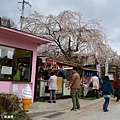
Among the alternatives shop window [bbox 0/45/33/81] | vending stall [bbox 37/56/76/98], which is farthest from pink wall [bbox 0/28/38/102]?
vending stall [bbox 37/56/76/98]

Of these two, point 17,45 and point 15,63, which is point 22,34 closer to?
point 17,45

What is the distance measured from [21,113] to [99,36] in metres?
17.8

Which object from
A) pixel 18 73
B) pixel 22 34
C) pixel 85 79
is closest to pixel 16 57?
pixel 18 73

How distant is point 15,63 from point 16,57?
0.31 metres

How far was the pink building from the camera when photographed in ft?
33.9

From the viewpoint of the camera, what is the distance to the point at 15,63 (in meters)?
11.1

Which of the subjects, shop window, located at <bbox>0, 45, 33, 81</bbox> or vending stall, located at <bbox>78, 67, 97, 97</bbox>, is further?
vending stall, located at <bbox>78, 67, 97, 97</bbox>

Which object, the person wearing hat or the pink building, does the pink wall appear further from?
the person wearing hat

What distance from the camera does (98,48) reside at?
23.7m

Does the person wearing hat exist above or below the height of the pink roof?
below

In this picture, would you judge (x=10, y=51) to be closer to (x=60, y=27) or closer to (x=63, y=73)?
(x=63, y=73)

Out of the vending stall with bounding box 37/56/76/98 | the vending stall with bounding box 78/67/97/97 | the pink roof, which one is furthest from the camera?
the vending stall with bounding box 78/67/97/97

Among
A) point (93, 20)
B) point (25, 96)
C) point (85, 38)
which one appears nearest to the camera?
point (25, 96)

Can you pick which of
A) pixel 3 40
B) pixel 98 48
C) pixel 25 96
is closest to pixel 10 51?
pixel 3 40
